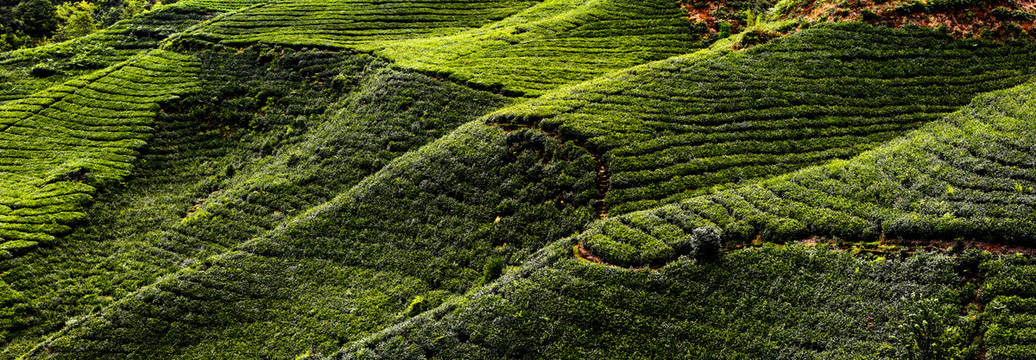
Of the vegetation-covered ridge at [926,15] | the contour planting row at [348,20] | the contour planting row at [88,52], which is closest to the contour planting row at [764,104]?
the vegetation-covered ridge at [926,15]

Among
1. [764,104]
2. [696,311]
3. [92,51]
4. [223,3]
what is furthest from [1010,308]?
[223,3]

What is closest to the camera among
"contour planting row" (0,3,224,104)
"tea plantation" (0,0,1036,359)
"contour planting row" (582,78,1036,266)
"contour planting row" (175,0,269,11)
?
"tea plantation" (0,0,1036,359)

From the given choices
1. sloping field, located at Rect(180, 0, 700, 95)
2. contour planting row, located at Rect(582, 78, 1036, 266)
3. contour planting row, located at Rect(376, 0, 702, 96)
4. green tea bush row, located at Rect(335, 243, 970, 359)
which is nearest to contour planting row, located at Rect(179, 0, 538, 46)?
sloping field, located at Rect(180, 0, 700, 95)

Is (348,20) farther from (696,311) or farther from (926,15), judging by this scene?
(696,311)

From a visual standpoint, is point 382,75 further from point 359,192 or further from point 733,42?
point 733,42

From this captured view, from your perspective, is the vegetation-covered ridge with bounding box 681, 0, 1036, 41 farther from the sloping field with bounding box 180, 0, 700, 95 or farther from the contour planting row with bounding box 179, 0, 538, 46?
the contour planting row with bounding box 179, 0, 538, 46

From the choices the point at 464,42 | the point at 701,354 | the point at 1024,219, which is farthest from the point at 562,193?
the point at 464,42

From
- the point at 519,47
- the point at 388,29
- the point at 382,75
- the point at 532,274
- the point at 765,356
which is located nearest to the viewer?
the point at 765,356
